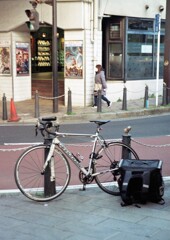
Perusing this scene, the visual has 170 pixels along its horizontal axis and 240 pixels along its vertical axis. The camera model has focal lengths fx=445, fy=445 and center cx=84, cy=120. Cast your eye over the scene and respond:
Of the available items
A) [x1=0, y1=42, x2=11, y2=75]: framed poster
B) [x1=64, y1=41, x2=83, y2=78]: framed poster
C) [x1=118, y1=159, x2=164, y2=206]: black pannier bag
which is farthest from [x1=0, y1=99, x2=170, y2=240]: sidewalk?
[x1=0, y1=42, x2=11, y2=75]: framed poster

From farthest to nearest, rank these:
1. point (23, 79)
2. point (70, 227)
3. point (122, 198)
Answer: point (23, 79)
point (122, 198)
point (70, 227)

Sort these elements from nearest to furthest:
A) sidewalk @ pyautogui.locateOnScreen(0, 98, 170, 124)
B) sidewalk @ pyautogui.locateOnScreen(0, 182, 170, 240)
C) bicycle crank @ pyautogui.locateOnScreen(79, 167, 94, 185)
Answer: sidewalk @ pyautogui.locateOnScreen(0, 182, 170, 240) < bicycle crank @ pyautogui.locateOnScreen(79, 167, 94, 185) < sidewalk @ pyautogui.locateOnScreen(0, 98, 170, 124)

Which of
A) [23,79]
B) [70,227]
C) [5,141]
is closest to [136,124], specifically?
[5,141]

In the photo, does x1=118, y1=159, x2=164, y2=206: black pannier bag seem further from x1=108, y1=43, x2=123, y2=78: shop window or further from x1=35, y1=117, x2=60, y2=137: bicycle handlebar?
x1=108, y1=43, x2=123, y2=78: shop window

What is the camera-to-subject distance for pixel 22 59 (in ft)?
62.6

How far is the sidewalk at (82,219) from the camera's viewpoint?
15.4ft

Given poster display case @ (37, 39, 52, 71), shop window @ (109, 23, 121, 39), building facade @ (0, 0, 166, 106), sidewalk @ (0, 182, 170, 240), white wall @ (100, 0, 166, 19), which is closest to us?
sidewalk @ (0, 182, 170, 240)

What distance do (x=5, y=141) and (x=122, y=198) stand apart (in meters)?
5.77

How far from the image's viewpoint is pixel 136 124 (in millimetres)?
13711

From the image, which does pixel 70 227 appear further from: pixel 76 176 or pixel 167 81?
pixel 167 81

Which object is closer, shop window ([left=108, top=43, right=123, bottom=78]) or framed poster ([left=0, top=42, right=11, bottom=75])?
framed poster ([left=0, top=42, right=11, bottom=75])

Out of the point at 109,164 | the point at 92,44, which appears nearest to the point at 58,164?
the point at 109,164

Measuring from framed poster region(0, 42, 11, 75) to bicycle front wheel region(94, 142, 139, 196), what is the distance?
1309cm

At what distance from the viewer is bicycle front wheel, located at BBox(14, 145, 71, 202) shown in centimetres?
586
